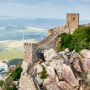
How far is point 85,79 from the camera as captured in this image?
27281 mm

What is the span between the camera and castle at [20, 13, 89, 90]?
2506 centimetres

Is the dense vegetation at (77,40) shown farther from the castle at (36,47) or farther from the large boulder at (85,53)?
the castle at (36,47)

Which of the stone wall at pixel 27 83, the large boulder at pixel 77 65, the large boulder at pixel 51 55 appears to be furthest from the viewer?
the large boulder at pixel 77 65

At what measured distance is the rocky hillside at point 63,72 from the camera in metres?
25.5

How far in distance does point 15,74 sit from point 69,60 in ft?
28.3

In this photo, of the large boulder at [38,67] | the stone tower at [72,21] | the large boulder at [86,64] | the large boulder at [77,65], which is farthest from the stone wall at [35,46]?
the large boulder at [86,64]

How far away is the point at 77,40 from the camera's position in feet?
111

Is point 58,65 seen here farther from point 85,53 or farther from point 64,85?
point 85,53

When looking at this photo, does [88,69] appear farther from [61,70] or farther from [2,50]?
[2,50]

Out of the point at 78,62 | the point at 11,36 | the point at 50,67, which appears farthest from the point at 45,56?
the point at 11,36

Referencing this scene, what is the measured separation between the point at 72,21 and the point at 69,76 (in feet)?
47.8

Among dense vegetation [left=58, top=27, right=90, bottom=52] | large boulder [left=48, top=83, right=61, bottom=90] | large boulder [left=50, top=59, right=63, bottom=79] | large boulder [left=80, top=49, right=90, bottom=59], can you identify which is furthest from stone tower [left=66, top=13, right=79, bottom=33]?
large boulder [left=48, top=83, right=61, bottom=90]

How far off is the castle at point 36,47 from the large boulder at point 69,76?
180 inches

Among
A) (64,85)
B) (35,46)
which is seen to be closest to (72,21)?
(35,46)
